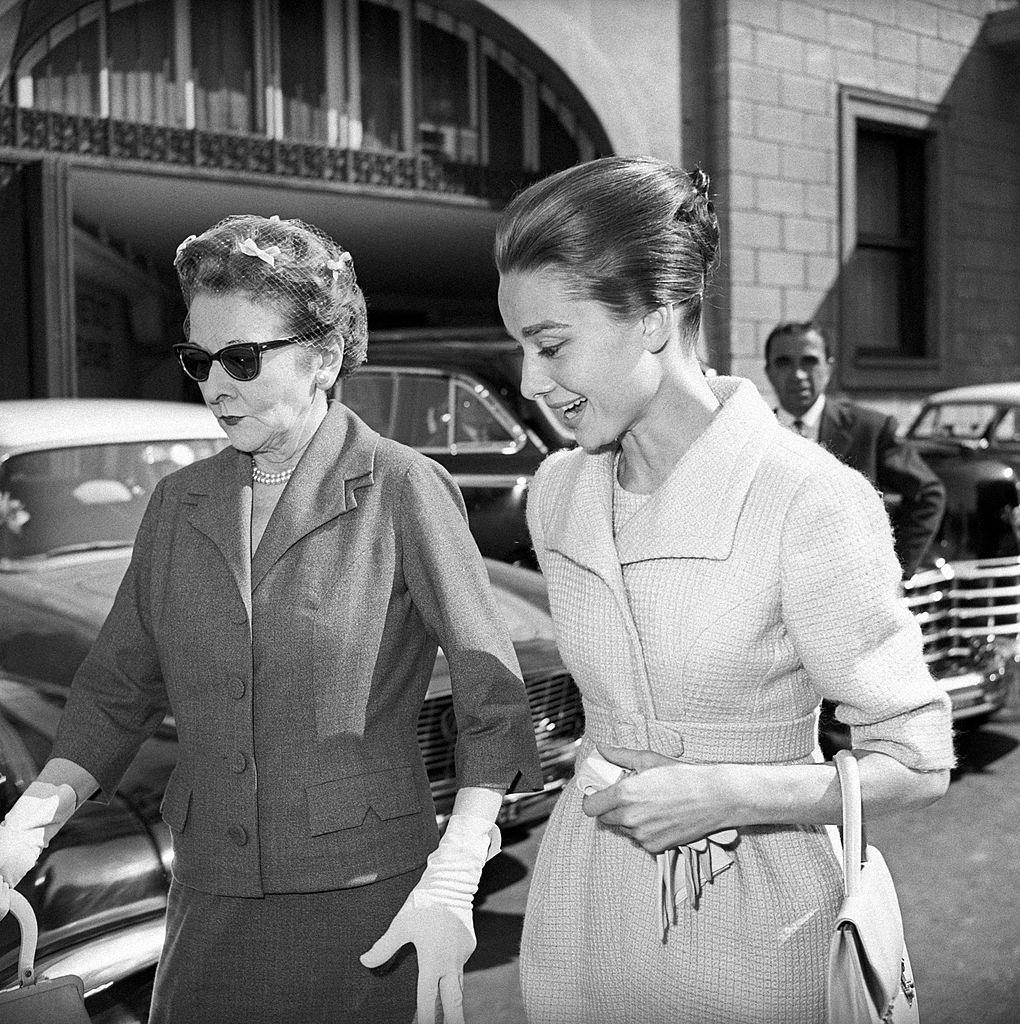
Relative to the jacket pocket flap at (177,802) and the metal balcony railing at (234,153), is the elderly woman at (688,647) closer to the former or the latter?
the jacket pocket flap at (177,802)

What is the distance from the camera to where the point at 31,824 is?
2.05 metres

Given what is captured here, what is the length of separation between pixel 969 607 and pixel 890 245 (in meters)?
7.07

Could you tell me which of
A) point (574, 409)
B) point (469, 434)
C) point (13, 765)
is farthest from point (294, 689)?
point (469, 434)

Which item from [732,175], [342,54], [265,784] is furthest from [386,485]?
[732,175]

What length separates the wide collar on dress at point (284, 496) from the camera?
207 centimetres

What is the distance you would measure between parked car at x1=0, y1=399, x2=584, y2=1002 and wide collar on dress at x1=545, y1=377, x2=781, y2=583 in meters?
1.39

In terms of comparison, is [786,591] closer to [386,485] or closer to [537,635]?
[386,485]

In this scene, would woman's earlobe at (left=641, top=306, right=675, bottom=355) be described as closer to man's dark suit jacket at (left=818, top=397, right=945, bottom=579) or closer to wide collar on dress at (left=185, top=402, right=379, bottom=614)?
wide collar on dress at (left=185, top=402, right=379, bottom=614)

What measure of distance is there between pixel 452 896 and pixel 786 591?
647 millimetres

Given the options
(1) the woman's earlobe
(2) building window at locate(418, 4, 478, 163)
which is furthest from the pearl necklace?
(2) building window at locate(418, 4, 478, 163)

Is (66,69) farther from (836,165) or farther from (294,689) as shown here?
(294,689)

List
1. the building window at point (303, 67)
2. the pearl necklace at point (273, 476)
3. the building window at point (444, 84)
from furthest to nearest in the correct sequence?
1. the building window at point (444, 84)
2. the building window at point (303, 67)
3. the pearl necklace at point (273, 476)

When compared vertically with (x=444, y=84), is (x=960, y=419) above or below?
below

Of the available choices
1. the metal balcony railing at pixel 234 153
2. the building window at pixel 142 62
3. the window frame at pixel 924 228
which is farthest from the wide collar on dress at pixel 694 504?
the window frame at pixel 924 228
